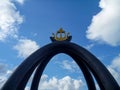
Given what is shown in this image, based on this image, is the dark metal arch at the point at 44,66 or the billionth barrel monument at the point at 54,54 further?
the dark metal arch at the point at 44,66

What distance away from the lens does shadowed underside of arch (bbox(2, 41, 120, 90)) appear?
23578 mm

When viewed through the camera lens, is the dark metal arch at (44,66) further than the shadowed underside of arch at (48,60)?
Yes

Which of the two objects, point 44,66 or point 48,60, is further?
point 44,66

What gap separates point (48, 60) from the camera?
98.9 feet

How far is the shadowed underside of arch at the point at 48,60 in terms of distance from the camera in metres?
23.6

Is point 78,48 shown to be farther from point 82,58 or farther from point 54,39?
point 54,39

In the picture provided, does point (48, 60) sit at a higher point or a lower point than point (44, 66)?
higher

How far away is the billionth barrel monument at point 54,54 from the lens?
23656mm

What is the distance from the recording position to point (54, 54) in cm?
2958

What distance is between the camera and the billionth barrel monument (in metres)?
23.7

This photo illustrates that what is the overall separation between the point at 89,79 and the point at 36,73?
6168 mm

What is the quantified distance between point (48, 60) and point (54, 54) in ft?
3.79

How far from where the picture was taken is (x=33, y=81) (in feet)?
99.9

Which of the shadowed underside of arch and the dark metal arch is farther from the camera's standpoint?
the dark metal arch
